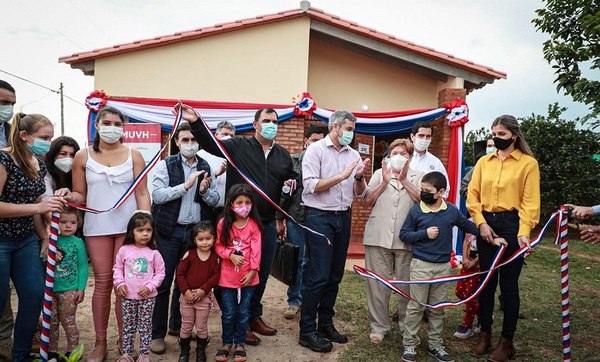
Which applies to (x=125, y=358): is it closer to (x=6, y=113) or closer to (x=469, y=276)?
(x=6, y=113)

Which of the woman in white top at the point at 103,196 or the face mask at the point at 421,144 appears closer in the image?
the woman in white top at the point at 103,196

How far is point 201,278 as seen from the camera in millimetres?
3250

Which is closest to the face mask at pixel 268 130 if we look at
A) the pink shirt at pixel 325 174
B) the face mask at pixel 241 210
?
the pink shirt at pixel 325 174

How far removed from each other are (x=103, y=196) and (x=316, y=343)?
2220 mm

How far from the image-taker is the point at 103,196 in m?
3.13

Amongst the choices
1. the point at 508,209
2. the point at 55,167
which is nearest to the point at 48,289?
the point at 55,167

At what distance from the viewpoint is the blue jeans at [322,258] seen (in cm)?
355

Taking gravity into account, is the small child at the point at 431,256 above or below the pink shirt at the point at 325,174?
below

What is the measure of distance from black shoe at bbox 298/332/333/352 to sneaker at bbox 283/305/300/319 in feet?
2.56

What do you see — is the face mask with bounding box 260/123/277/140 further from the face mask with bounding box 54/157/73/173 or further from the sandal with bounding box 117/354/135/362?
the sandal with bounding box 117/354/135/362

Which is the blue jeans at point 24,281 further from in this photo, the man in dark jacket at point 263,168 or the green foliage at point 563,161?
the green foliage at point 563,161

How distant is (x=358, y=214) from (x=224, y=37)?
4.58m

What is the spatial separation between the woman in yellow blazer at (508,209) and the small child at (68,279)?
3.40m

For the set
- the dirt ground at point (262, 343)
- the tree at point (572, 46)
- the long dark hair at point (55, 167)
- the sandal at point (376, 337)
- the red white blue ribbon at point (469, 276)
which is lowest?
the dirt ground at point (262, 343)
